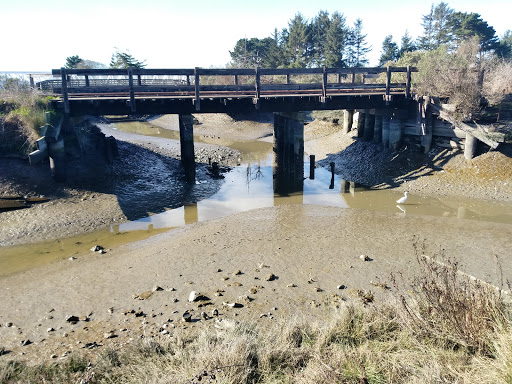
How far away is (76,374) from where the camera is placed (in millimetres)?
6090

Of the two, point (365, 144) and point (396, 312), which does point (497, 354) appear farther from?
point (365, 144)

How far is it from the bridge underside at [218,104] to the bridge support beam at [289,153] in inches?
45.7

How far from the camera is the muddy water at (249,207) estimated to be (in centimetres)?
1370

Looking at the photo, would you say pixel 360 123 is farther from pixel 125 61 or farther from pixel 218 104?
pixel 125 61

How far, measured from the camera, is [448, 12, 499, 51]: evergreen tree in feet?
178

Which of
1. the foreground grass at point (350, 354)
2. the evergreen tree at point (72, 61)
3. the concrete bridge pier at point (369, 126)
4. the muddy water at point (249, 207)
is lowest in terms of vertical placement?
the muddy water at point (249, 207)

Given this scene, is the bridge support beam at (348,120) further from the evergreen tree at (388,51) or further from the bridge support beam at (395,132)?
the evergreen tree at (388,51)

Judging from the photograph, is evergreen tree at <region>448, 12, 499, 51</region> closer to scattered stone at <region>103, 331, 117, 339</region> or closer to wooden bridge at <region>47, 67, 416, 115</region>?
wooden bridge at <region>47, 67, 416, 115</region>

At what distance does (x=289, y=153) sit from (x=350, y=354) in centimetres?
1811

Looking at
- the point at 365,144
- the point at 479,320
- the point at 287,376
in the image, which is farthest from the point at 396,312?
the point at 365,144

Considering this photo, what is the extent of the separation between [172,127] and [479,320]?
46440 mm

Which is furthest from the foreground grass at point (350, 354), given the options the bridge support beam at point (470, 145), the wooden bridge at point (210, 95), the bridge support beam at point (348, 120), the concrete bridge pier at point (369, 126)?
the bridge support beam at point (348, 120)

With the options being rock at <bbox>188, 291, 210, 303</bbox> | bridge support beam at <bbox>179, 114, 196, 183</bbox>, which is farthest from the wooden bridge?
rock at <bbox>188, 291, 210, 303</bbox>

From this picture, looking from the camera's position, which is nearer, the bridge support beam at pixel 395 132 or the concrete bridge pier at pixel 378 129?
the bridge support beam at pixel 395 132
